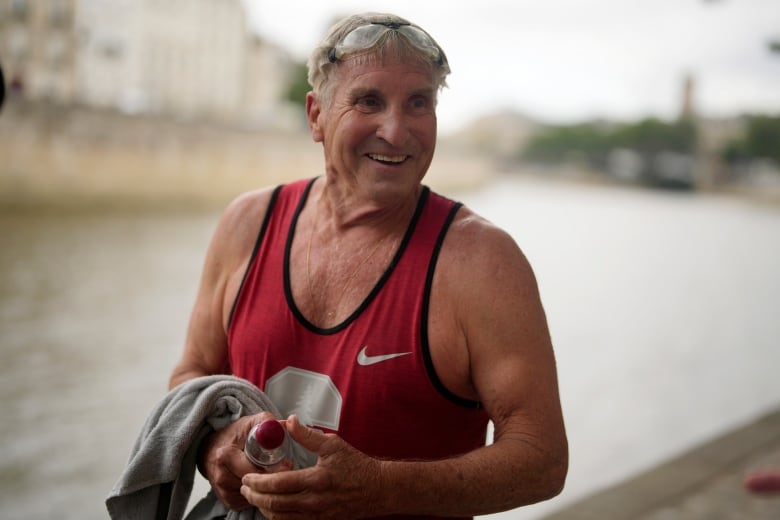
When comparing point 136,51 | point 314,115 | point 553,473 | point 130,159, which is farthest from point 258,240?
point 136,51

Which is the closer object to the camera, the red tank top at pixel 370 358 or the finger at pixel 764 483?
the red tank top at pixel 370 358

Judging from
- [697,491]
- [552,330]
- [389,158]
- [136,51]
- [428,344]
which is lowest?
[552,330]

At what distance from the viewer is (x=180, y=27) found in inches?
1672

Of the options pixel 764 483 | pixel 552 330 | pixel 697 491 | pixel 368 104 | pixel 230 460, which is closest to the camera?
pixel 230 460

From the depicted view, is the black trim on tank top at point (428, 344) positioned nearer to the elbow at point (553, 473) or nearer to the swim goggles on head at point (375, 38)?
the elbow at point (553, 473)

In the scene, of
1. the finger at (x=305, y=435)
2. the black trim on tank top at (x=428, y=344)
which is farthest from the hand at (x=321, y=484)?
the black trim on tank top at (x=428, y=344)

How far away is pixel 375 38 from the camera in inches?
57.8

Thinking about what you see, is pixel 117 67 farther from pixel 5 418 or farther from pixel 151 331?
pixel 5 418

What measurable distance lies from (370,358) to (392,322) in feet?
0.25

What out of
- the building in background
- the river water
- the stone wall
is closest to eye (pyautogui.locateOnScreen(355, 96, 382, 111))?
the river water

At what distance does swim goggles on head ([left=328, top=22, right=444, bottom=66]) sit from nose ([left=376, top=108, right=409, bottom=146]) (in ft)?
0.41

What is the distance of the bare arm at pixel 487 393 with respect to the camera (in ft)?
4.28

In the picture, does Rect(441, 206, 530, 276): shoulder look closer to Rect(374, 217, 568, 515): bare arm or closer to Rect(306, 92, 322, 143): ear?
Rect(374, 217, 568, 515): bare arm

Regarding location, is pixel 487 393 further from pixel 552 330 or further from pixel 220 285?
pixel 552 330
